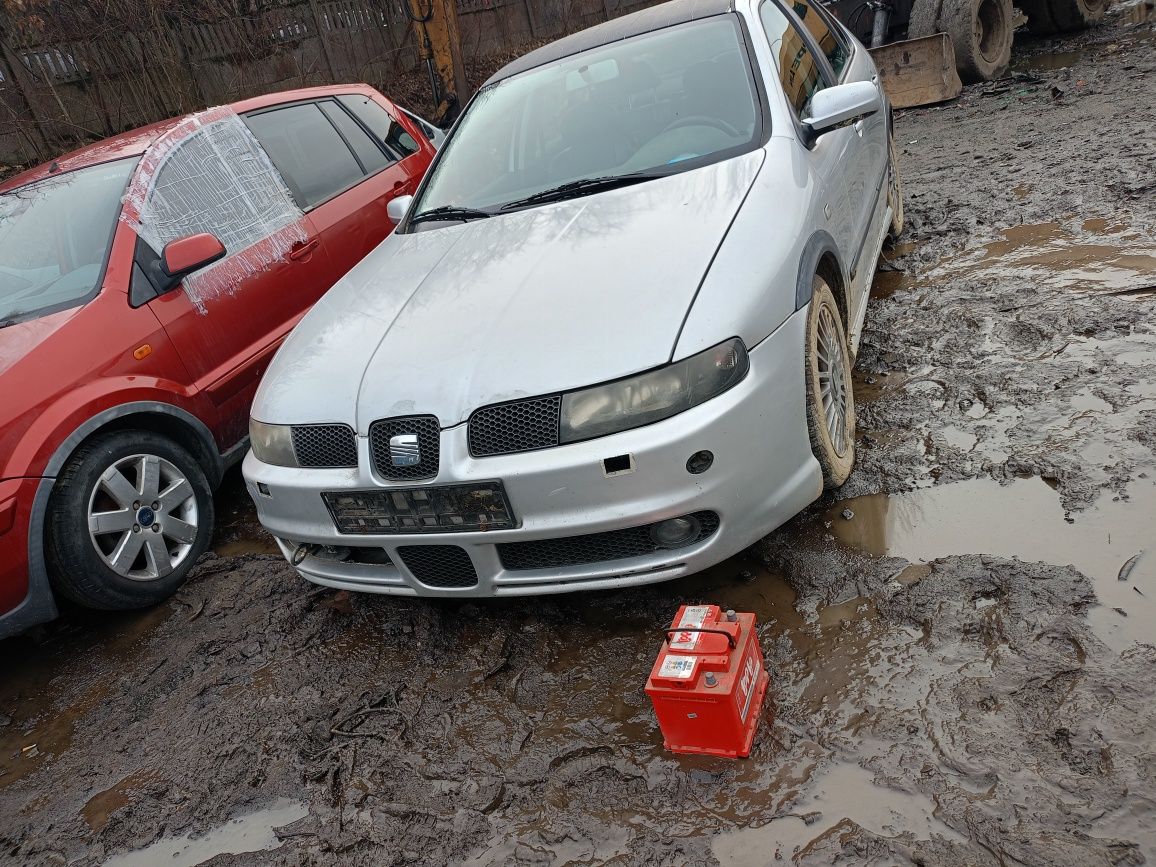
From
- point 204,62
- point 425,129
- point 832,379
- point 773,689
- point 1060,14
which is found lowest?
point 1060,14

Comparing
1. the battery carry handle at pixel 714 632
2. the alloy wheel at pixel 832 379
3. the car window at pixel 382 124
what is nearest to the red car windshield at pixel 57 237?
the car window at pixel 382 124

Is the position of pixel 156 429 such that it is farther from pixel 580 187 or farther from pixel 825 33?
pixel 825 33

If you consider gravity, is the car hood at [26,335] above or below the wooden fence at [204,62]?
below

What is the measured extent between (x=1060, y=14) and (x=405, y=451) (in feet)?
39.2

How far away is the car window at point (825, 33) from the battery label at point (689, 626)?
323cm

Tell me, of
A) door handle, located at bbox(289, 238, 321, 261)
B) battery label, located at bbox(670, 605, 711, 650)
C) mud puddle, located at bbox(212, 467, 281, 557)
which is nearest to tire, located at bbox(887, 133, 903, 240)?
door handle, located at bbox(289, 238, 321, 261)

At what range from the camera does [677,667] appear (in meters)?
2.20

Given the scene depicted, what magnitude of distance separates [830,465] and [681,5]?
95.1 inches

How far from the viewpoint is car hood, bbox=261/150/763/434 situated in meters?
2.49

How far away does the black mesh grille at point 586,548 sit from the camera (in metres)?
2.54

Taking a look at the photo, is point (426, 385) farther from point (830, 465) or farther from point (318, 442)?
point (830, 465)

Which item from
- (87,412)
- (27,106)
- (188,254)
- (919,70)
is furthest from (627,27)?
(27,106)

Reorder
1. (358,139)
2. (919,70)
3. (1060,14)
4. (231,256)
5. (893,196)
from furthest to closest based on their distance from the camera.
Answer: (1060,14) < (919,70) < (893,196) < (358,139) < (231,256)

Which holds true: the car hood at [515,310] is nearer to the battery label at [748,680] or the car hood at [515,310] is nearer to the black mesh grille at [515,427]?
the black mesh grille at [515,427]
